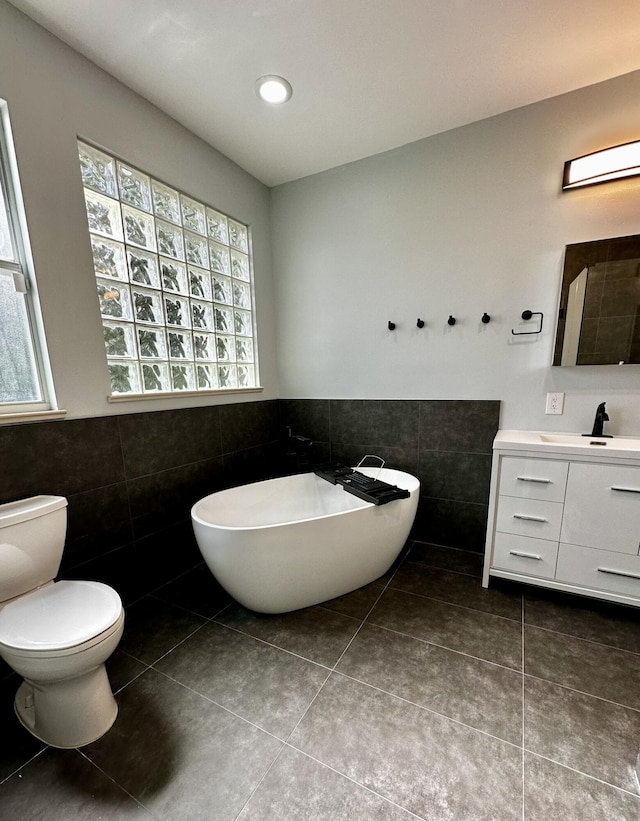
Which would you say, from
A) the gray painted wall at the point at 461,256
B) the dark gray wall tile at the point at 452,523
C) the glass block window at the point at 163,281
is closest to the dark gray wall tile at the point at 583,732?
the dark gray wall tile at the point at 452,523

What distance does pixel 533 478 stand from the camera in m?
1.76

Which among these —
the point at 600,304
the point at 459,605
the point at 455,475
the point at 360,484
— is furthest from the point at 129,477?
the point at 600,304

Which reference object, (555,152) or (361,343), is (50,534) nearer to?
(361,343)

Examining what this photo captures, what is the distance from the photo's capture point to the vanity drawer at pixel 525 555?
5.84 feet

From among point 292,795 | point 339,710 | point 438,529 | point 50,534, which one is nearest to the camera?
point 292,795

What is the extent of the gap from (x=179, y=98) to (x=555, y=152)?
6.86 ft

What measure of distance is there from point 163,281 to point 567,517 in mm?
2576

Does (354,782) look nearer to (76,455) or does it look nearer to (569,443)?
(76,455)

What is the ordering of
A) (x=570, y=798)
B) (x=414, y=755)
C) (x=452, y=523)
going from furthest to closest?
(x=452, y=523), (x=414, y=755), (x=570, y=798)

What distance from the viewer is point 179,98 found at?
5.92 ft

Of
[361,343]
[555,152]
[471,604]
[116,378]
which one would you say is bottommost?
[471,604]

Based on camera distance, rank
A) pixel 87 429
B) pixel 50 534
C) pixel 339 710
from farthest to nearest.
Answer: pixel 87 429 → pixel 50 534 → pixel 339 710

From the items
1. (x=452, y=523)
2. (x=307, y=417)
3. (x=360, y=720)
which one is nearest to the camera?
(x=360, y=720)

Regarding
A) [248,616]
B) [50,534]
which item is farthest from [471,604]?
[50,534]
